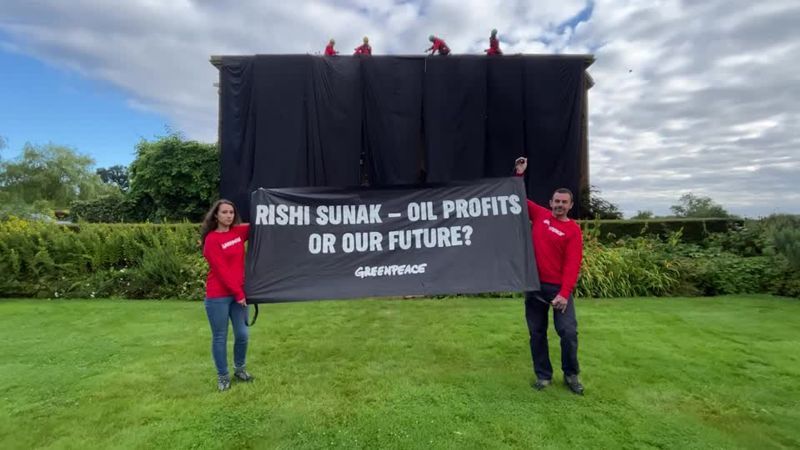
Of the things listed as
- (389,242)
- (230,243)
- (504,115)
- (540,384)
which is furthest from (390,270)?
(504,115)

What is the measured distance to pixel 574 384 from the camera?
4.04 metres

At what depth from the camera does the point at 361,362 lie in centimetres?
486

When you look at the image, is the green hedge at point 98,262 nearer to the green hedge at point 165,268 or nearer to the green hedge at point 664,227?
the green hedge at point 165,268

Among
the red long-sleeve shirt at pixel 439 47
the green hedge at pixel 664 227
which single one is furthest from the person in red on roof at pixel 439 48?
the green hedge at pixel 664 227

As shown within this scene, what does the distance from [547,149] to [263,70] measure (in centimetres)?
827

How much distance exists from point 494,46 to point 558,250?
1065 centimetres

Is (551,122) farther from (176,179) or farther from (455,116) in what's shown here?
(176,179)

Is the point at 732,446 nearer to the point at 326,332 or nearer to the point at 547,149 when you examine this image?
the point at 326,332

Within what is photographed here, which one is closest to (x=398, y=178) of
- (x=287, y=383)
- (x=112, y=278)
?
(x=112, y=278)

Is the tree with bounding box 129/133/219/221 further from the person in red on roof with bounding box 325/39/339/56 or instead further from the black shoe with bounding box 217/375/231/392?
the black shoe with bounding box 217/375/231/392

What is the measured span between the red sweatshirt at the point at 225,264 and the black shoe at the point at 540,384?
2716mm

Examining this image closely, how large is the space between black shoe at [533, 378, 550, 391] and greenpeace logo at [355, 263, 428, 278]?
144 centimetres

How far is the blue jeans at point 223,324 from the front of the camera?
3910 millimetres

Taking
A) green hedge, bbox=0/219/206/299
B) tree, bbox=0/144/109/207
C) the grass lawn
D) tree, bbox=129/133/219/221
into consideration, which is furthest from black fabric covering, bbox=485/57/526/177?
tree, bbox=0/144/109/207
